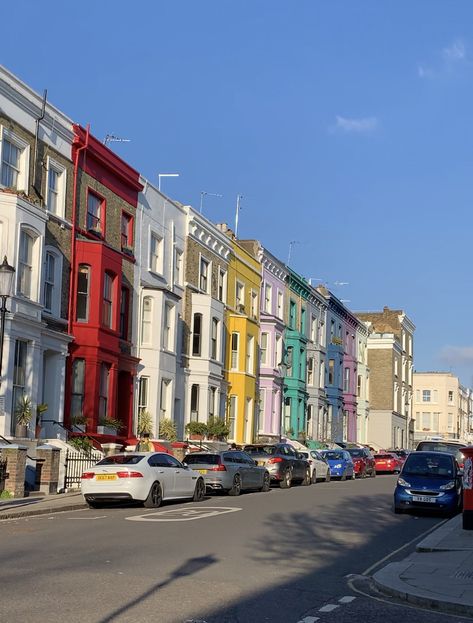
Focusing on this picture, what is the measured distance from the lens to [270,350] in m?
51.8

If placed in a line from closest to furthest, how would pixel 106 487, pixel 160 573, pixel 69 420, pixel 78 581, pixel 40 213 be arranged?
pixel 78 581 < pixel 160 573 < pixel 106 487 < pixel 40 213 < pixel 69 420

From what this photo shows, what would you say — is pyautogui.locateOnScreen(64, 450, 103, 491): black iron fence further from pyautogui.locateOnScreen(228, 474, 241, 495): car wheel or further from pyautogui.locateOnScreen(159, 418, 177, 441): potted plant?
pyautogui.locateOnScreen(159, 418, 177, 441): potted plant

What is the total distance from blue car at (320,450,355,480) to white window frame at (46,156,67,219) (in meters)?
16.3

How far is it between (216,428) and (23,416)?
1489cm

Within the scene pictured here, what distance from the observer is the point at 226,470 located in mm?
27906

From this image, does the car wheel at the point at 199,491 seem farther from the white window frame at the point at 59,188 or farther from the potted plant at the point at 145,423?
the white window frame at the point at 59,188

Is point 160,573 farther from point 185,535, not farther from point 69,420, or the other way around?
point 69,420

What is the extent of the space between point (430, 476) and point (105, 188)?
16.4 meters

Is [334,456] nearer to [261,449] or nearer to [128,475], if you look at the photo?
[261,449]

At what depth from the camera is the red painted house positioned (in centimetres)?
3117


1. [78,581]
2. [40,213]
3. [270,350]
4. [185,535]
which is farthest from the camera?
[270,350]

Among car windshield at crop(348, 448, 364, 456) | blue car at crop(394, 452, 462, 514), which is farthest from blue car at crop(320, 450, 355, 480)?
blue car at crop(394, 452, 462, 514)

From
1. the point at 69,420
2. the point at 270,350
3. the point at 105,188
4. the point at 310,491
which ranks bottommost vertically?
the point at 310,491

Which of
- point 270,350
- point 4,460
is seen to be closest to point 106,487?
point 4,460
